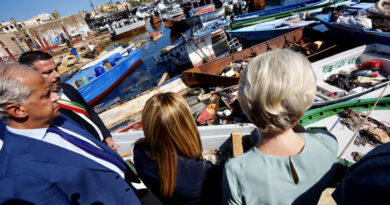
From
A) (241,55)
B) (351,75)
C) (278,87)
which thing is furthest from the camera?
(241,55)

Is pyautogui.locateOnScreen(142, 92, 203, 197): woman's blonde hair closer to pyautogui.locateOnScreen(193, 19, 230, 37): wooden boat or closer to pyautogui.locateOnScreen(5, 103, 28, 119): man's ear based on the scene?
pyautogui.locateOnScreen(5, 103, 28, 119): man's ear

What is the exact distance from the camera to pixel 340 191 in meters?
0.84

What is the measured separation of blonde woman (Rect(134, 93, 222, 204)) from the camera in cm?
140

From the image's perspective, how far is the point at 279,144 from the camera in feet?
3.40

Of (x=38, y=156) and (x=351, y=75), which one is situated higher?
(x=38, y=156)

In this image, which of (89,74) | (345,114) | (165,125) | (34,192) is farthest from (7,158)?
(89,74)

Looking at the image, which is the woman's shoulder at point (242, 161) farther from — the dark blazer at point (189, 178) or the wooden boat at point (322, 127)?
the wooden boat at point (322, 127)

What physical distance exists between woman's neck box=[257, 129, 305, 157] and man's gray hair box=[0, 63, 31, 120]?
188 centimetres

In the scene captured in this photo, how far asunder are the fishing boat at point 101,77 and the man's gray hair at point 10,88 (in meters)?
11.7

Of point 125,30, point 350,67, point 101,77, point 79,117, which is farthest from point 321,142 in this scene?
point 125,30

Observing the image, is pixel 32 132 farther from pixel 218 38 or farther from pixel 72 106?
pixel 218 38

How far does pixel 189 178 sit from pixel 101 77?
13.3 meters

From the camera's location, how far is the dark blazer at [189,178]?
57.8 inches

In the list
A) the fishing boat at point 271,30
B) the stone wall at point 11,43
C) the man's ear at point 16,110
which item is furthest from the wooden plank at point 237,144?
the stone wall at point 11,43
